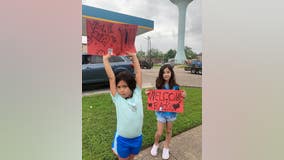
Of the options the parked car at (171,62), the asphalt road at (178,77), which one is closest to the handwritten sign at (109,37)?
the asphalt road at (178,77)

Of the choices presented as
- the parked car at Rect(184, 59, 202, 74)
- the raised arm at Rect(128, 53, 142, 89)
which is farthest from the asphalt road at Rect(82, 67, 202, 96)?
the raised arm at Rect(128, 53, 142, 89)

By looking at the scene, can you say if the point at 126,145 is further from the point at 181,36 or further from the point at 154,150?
the point at 181,36

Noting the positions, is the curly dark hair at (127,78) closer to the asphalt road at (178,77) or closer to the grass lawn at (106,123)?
the asphalt road at (178,77)

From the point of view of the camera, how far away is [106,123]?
2068 millimetres

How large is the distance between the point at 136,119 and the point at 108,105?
1.61 metres

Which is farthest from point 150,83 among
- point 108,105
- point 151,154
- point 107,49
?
point 108,105

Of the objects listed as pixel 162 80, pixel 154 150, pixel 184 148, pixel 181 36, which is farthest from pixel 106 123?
pixel 181 36

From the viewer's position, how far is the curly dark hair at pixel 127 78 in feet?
3.62

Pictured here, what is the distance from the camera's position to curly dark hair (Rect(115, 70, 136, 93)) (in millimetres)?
1103

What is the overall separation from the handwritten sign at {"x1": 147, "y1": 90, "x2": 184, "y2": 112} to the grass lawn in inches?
20.1
